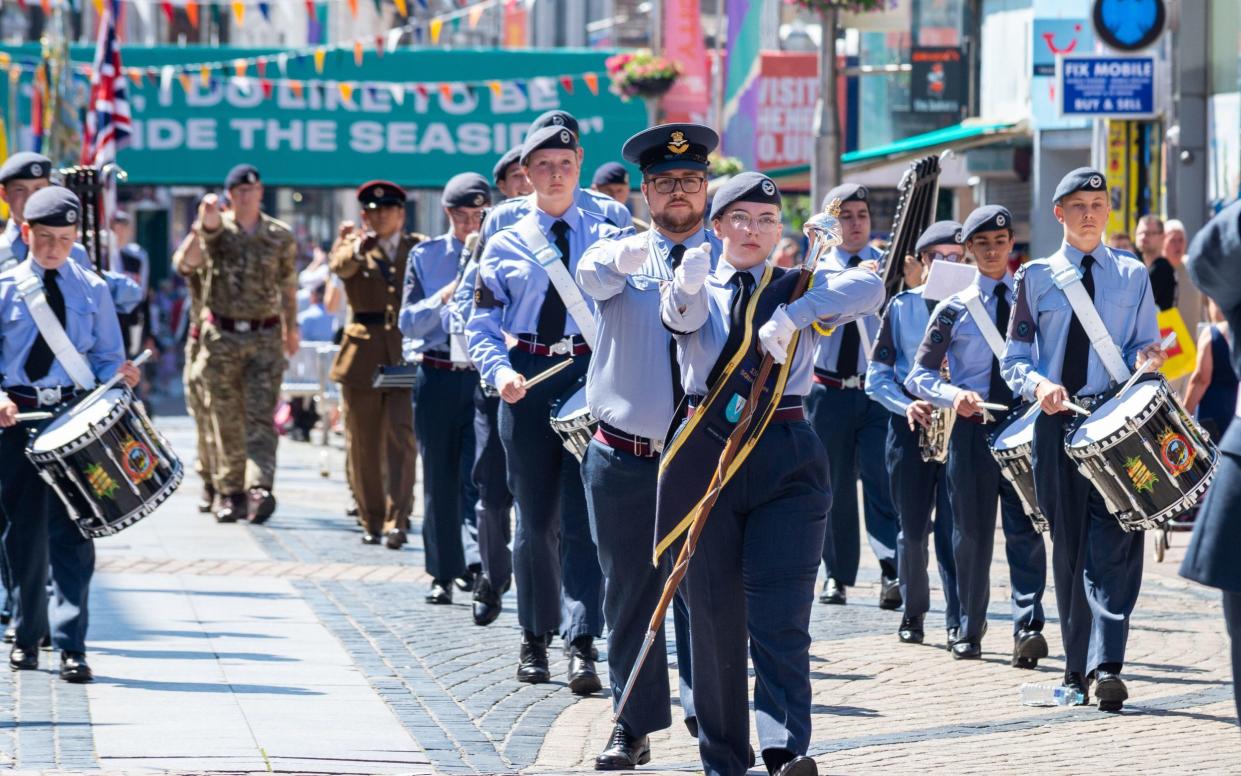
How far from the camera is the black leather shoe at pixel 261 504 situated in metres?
15.5

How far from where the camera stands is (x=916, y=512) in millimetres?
10664

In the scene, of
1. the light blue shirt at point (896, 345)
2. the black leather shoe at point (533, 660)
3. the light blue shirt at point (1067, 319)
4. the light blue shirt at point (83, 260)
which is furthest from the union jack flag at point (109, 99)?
the light blue shirt at point (1067, 319)

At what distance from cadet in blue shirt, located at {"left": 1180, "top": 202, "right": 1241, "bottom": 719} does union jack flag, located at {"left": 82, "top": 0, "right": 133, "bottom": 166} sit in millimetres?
18183

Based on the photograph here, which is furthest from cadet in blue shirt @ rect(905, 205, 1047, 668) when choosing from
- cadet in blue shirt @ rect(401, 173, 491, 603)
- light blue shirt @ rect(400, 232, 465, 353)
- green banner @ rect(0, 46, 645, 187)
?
green banner @ rect(0, 46, 645, 187)

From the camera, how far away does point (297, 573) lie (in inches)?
503

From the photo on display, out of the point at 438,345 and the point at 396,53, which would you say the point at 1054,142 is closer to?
the point at 396,53

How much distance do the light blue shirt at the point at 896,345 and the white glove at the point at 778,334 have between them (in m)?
4.16

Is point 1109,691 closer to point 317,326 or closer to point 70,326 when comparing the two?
point 70,326

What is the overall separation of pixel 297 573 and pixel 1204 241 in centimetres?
805

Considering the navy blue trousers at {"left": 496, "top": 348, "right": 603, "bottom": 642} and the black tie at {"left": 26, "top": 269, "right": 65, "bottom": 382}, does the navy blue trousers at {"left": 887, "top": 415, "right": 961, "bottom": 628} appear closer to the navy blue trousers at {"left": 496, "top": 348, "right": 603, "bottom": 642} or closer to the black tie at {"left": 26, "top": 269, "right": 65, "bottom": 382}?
the navy blue trousers at {"left": 496, "top": 348, "right": 603, "bottom": 642}

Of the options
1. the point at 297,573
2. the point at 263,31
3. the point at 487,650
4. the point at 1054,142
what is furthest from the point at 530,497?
the point at 263,31

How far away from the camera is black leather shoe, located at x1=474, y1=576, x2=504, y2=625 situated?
10867 mm

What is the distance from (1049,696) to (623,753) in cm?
208

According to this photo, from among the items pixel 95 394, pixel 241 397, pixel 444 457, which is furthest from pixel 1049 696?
pixel 241 397
